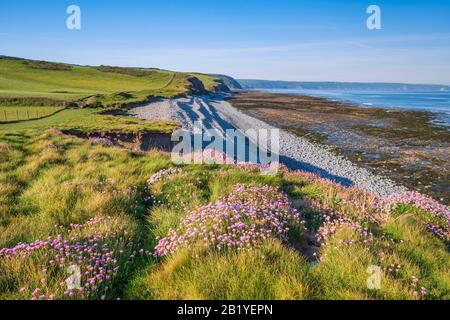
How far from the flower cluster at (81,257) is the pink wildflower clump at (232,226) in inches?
29.6

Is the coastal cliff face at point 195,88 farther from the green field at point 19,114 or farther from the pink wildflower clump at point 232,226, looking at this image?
the pink wildflower clump at point 232,226

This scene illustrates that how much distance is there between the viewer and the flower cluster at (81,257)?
3.96m

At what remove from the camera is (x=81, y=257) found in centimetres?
451

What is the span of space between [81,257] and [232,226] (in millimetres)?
2411

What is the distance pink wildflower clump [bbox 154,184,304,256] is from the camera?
5.11m

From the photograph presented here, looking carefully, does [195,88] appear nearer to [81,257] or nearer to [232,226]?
[232,226]

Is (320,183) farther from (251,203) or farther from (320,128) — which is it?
(320,128)

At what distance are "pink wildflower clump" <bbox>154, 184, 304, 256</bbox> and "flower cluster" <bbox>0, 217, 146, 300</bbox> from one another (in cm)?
75

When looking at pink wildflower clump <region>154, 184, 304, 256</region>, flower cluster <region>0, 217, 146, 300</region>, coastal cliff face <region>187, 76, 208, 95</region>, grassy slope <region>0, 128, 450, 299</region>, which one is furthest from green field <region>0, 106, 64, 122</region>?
coastal cliff face <region>187, 76, 208, 95</region>

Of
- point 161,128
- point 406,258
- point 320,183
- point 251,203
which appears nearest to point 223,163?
point 320,183

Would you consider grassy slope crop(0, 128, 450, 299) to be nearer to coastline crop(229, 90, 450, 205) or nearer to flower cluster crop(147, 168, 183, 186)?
flower cluster crop(147, 168, 183, 186)

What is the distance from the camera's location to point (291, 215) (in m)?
6.83

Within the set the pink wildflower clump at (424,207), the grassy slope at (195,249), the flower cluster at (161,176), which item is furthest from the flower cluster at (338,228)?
the flower cluster at (161,176)
